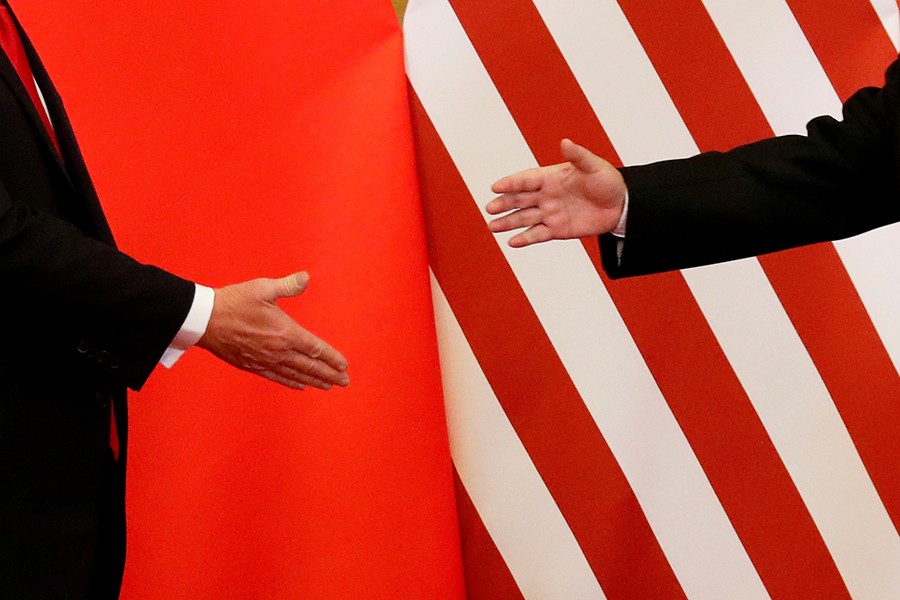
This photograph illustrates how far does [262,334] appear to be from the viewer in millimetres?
1219

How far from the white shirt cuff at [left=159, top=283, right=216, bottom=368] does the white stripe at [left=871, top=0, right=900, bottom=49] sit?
1100mm

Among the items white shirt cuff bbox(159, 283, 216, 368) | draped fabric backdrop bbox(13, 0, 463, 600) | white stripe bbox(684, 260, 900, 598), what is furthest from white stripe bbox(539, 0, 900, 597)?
white shirt cuff bbox(159, 283, 216, 368)

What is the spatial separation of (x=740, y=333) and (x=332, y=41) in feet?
2.70

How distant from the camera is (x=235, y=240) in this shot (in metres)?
1.59

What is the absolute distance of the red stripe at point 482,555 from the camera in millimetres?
1761

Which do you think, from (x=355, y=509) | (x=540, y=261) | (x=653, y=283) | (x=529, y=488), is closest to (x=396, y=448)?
(x=355, y=509)

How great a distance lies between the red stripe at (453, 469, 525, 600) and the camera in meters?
1.76

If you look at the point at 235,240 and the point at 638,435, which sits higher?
the point at 235,240

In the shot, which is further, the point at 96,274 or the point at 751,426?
the point at 751,426

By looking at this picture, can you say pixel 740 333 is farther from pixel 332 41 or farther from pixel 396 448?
pixel 332 41

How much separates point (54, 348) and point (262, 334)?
238 mm

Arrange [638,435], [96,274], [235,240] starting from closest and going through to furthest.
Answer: [96,274] < [235,240] < [638,435]

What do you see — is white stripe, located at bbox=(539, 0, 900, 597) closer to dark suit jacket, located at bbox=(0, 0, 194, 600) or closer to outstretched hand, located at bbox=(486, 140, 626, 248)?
outstretched hand, located at bbox=(486, 140, 626, 248)

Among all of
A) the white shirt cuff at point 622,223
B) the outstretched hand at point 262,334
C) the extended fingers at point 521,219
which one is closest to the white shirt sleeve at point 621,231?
the white shirt cuff at point 622,223
